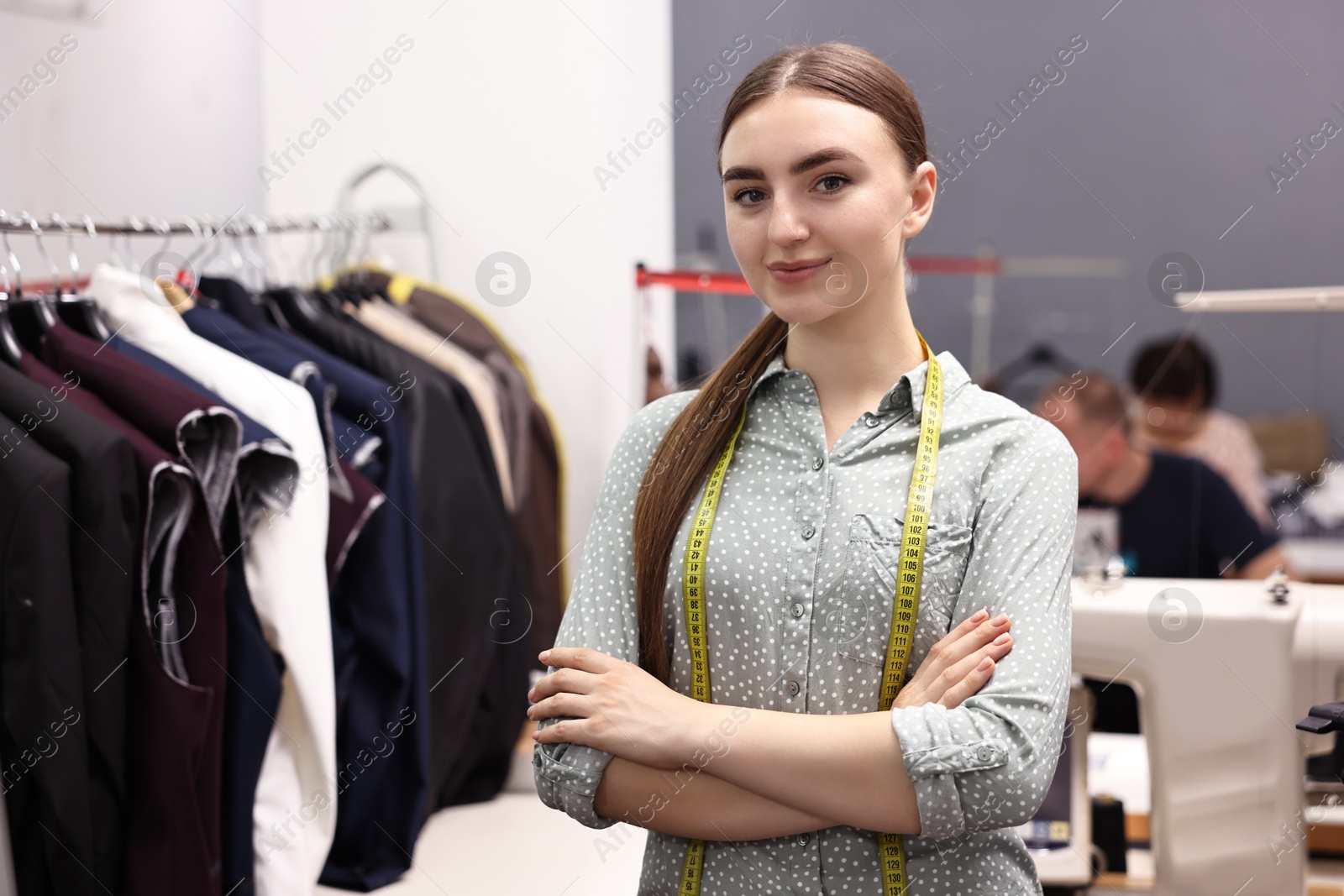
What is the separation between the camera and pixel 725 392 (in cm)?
115

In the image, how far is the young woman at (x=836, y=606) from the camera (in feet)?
3.21

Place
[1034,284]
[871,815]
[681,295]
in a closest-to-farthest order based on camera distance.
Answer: [871,815]
[681,295]
[1034,284]

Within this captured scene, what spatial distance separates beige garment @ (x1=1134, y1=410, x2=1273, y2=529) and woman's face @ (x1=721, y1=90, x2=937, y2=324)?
2.92 metres

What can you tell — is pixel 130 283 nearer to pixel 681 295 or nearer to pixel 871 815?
pixel 871 815

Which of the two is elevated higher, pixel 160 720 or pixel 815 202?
pixel 815 202

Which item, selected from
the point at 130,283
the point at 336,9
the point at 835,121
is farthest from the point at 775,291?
the point at 336,9

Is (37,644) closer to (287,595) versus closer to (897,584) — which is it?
(287,595)

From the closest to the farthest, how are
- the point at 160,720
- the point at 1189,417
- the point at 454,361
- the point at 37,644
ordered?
1. the point at 37,644
2. the point at 160,720
3. the point at 454,361
4. the point at 1189,417

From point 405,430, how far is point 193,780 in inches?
29.7

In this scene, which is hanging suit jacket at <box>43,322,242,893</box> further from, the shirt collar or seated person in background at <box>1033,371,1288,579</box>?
seated person in background at <box>1033,371,1288,579</box>

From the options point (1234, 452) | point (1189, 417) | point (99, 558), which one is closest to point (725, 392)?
point (99, 558)

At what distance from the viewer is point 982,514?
103 centimetres

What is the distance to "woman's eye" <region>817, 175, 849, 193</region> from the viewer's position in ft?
3.38

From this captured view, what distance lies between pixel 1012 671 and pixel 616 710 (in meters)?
0.33
